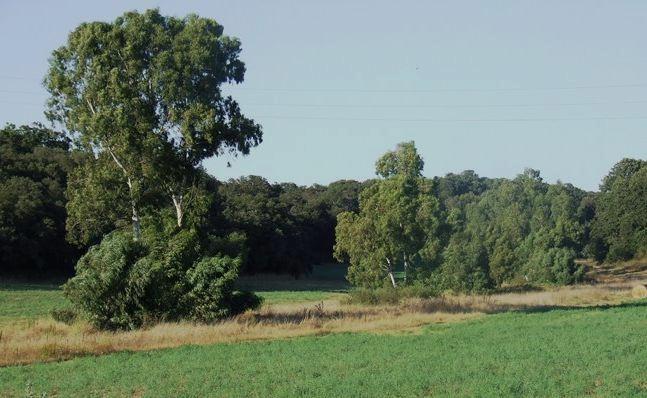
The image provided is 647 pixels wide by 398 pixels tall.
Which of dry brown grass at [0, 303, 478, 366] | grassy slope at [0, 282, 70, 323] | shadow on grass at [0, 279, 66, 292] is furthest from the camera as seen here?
shadow on grass at [0, 279, 66, 292]

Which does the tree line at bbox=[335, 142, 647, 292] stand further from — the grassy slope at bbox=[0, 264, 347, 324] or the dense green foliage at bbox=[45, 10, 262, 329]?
the dense green foliage at bbox=[45, 10, 262, 329]

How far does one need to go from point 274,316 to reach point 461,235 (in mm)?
25847

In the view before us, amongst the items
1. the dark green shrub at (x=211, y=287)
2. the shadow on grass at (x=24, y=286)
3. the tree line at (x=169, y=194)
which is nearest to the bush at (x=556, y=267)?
the tree line at (x=169, y=194)

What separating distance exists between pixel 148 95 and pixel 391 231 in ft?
76.0

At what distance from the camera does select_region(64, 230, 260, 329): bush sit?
2870 cm

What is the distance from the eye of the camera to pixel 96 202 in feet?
104

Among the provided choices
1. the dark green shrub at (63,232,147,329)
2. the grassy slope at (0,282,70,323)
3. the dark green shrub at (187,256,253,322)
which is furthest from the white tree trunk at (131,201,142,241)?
the grassy slope at (0,282,70,323)

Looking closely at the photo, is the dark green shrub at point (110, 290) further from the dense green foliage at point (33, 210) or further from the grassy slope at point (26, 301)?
the dense green foliage at point (33, 210)

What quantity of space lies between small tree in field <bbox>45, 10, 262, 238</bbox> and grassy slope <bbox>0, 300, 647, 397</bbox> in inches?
405

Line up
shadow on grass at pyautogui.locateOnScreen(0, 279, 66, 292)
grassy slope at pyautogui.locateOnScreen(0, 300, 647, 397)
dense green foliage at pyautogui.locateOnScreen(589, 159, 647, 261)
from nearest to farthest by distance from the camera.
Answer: grassy slope at pyautogui.locateOnScreen(0, 300, 647, 397), shadow on grass at pyautogui.locateOnScreen(0, 279, 66, 292), dense green foliage at pyautogui.locateOnScreen(589, 159, 647, 261)

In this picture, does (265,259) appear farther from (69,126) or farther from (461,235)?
(69,126)

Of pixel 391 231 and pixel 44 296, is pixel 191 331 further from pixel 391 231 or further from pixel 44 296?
pixel 44 296

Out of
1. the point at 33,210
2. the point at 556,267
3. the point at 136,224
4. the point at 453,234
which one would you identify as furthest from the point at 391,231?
the point at 33,210

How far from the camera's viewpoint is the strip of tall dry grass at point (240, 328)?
77.3 ft
